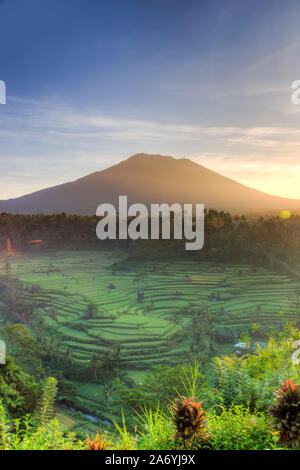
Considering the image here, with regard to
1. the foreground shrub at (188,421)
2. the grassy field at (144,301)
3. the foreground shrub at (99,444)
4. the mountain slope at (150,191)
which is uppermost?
the mountain slope at (150,191)

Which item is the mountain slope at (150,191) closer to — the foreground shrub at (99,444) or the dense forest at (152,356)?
the dense forest at (152,356)

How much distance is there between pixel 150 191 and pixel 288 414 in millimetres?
78802

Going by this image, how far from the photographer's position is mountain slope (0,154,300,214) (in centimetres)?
7644

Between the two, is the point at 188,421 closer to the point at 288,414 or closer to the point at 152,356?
the point at 288,414

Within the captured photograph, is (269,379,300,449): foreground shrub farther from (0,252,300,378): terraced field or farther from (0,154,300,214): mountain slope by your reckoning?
(0,154,300,214): mountain slope

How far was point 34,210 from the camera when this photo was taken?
3123 inches

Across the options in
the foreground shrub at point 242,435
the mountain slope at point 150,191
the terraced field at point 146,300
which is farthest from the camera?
the mountain slope at point 150,191

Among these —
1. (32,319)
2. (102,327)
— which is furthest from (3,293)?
(102,327)

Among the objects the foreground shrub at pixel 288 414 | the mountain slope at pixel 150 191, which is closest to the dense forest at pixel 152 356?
the foreground shrub at pixel 288 414

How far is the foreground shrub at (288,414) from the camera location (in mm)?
1312

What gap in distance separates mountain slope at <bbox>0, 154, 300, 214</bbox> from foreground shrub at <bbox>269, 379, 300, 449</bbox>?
69.7 metres

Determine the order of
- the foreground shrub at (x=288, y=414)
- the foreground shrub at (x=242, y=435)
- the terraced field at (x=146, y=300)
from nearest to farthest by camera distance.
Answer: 1. the foreground shrub at (x=288, y=414)
2. the foreground shrub at (x=242, y=435)
3. the terraced field at (x=146, y=300)

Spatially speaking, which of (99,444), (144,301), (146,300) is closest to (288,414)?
(99,444)

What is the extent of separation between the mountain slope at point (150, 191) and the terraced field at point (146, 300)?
33.4 metres
